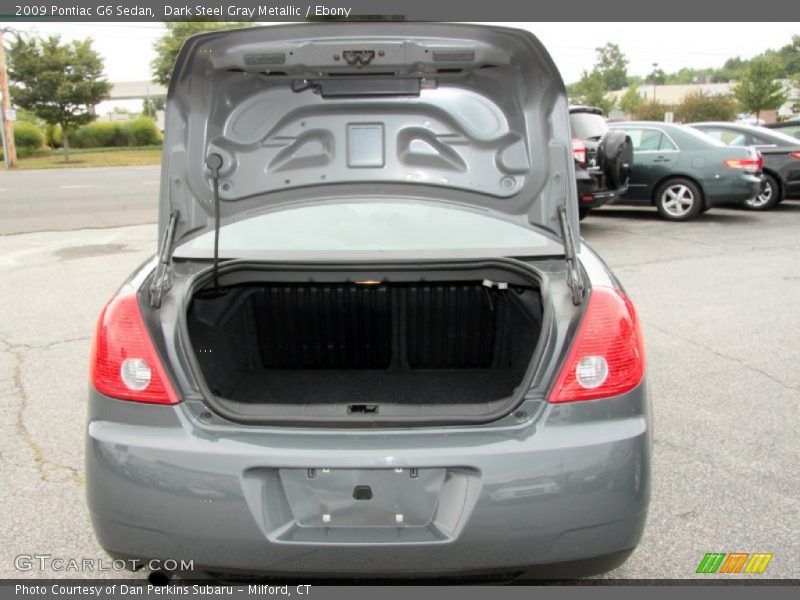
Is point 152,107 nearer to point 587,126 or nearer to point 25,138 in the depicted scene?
point 25,138

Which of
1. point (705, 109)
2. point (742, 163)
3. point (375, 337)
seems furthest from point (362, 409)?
point (705, 109)

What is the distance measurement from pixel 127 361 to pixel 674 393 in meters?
3.23

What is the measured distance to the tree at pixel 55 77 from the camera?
31219mm

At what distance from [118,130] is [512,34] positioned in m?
43.8

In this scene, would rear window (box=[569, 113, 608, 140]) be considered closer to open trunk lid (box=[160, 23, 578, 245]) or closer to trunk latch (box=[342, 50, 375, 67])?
open trunk lid (box=[160, 23, 578, 245])

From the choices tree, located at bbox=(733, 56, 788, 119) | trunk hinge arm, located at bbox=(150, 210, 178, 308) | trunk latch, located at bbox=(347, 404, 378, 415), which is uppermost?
tree, located at bbox=(733, 56, 788, 119)

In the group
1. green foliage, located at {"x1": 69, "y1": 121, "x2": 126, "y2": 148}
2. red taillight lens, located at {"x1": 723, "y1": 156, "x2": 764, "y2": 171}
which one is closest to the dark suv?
red taillight lens, located at {"x1": 723, "y1": 156, "x2": 764, "y2": 171}

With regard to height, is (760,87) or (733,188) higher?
(760,87)

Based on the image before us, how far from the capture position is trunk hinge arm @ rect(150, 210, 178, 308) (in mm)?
2258

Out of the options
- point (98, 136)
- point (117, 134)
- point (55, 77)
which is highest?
point (55, 77)

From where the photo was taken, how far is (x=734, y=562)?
2.58 meters

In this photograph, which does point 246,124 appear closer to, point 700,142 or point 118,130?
point 700,142

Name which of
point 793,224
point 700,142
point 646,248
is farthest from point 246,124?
point 793,224

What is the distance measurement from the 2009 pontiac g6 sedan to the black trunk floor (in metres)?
0.02
